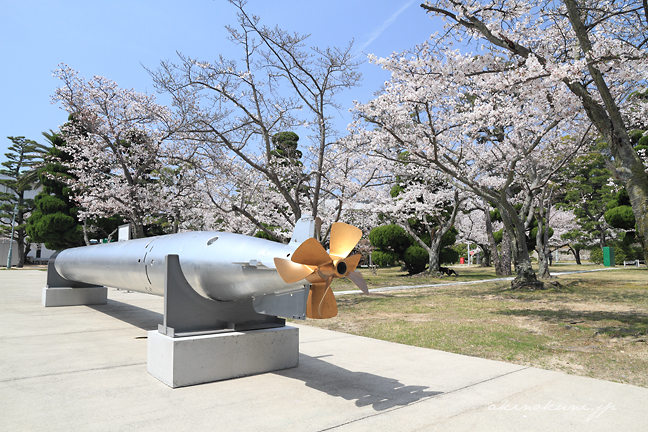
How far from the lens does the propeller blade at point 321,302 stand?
10.7 feet

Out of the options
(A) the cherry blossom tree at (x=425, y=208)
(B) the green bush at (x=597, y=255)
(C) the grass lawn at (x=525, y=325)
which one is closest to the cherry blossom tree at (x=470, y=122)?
(C) the grass lawn at (x=525, y=325)

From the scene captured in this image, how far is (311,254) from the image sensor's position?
10.3 ft

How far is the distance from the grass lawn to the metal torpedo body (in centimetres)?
347

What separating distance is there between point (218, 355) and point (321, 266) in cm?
187

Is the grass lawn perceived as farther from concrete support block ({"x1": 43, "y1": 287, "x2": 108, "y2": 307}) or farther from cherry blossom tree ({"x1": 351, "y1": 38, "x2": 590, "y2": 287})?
concrete support block ({"x1": 43, "y1": 287, "x2": 108, "y2": 307})

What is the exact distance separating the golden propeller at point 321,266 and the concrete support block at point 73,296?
28.6 ft

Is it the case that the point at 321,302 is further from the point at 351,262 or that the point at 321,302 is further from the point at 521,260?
the point at 521,260

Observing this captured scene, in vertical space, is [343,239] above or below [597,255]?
above

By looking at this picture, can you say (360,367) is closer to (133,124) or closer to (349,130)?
(349,130)

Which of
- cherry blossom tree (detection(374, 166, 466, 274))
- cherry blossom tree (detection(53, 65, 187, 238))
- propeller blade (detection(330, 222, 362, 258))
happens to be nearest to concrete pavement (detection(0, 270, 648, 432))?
propeller blade (detection(330, 222, 362, 258))

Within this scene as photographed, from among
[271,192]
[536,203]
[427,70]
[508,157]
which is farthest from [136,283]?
[536,203]

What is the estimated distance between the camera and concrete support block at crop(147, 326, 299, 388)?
13.2ft

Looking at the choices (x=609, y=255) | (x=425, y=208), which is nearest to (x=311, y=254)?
(x=425, y=208)

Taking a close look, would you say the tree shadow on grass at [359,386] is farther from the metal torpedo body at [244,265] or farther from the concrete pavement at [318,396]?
the metal torpedo body at [244,265]
